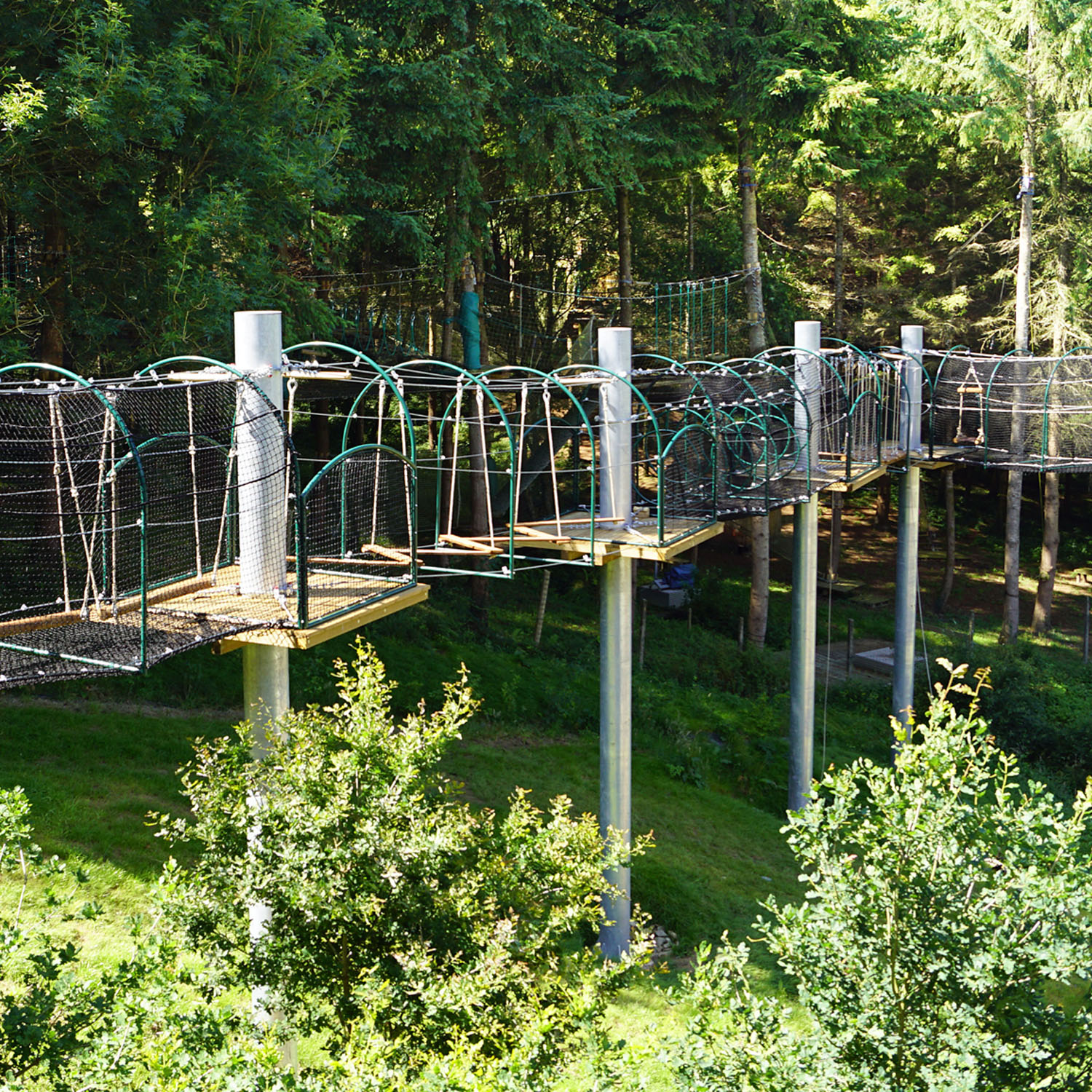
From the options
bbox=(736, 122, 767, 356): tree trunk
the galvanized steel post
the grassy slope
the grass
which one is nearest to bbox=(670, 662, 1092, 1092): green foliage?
the grass

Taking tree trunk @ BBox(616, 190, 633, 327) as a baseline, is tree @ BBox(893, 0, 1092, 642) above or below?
above

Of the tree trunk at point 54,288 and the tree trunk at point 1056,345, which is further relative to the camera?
the tree trunk at point 1056,345

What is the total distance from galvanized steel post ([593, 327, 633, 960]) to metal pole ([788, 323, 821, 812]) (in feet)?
14.1

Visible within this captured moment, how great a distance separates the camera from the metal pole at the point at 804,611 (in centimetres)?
1426

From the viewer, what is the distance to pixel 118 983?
5.01 m

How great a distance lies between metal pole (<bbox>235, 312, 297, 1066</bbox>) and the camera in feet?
23.3

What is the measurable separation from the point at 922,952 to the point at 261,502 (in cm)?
440

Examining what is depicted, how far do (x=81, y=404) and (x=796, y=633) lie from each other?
864 centimetres

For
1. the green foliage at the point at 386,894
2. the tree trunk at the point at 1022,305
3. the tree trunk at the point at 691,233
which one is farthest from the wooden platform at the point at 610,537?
the tree trunk at the point at 691,233

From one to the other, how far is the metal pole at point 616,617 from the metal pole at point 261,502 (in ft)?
12.5

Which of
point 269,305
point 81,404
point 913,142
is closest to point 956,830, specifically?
point 81,404

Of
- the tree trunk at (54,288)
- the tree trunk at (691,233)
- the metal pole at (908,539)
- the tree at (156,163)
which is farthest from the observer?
the tree trunk at (691,233)

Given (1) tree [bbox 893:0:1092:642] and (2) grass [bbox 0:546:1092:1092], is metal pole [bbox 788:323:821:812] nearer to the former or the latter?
(2) grass [bbox 0:546:1092:1092]

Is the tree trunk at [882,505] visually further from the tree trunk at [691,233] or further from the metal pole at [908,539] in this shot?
the metal pole at [908,539]
